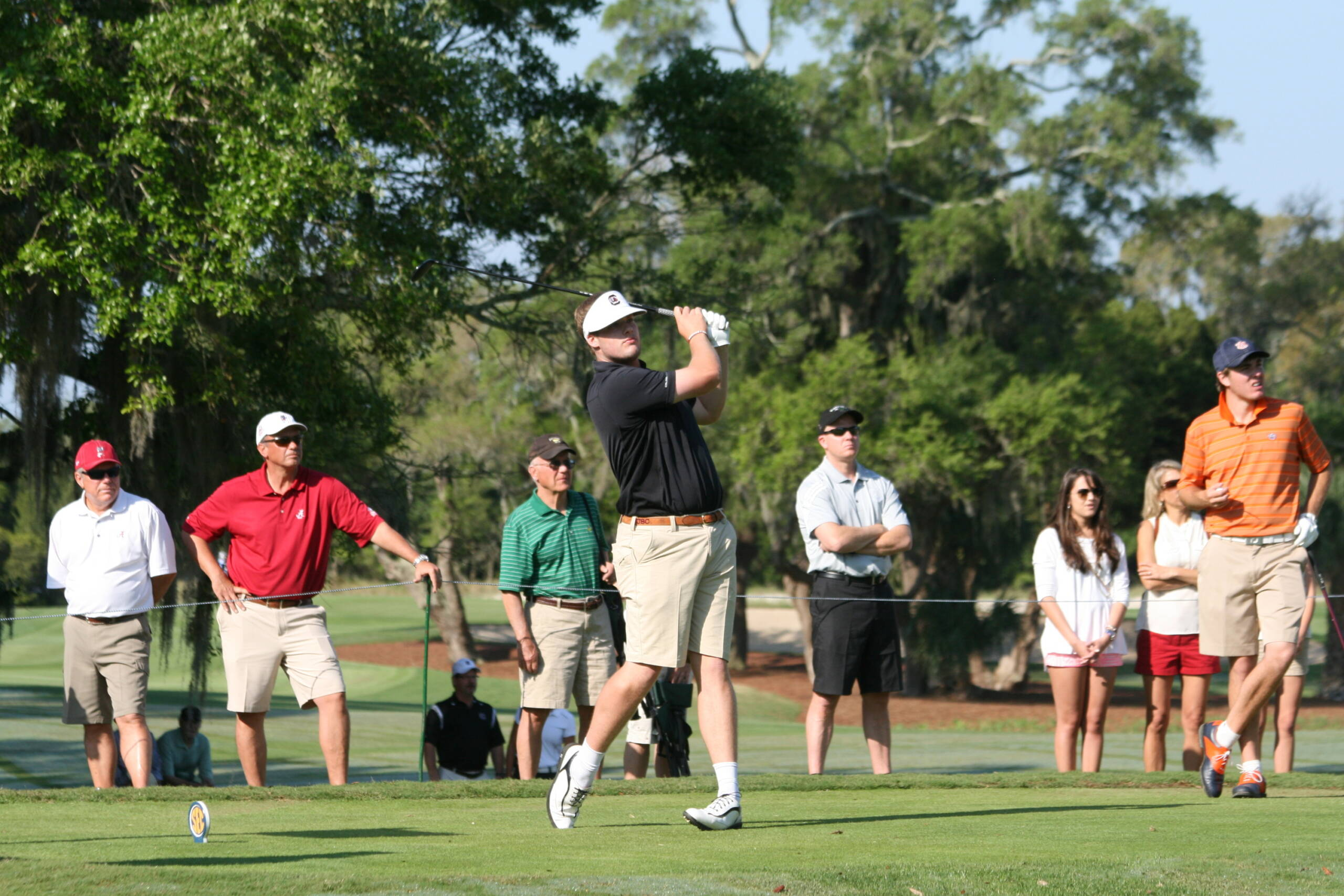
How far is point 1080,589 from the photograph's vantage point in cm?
820

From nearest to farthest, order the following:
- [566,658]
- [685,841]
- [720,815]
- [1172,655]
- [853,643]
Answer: [685,841]
[720,815]
[853,643]
[566,658]
[1172,655]

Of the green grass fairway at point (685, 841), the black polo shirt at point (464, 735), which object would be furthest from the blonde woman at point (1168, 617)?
the black polo shirt at point (464, 735)

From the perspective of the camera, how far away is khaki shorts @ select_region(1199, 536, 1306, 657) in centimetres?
635

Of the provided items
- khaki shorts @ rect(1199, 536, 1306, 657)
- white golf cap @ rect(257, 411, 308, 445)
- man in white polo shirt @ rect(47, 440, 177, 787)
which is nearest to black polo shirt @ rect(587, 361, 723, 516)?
white golf cap @ rect(257, 411, 308, 445)

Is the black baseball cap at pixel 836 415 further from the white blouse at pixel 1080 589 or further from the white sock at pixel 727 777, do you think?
the white sock at pixel 727 777

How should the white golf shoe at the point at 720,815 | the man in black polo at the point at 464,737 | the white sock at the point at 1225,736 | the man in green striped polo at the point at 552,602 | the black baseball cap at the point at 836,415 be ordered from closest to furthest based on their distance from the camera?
the white golf shoe at the point at 720,815 → the white sock at the point at 1225,736 → the black baseball cap at the point at 836,415 → the man in green striped polo at the point at 552,602 → the man in black polo at the point at 464,737

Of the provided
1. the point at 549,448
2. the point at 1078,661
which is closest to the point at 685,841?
the point at 549,448

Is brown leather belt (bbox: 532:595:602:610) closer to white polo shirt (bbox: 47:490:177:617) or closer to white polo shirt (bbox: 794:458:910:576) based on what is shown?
white polo shirt (bbox: 794:458:910:576)

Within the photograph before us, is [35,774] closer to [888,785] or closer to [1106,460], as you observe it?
[888,785]

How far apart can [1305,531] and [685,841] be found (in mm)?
3375

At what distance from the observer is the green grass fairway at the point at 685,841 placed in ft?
12.3

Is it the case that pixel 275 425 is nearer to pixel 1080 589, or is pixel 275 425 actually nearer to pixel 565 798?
pixel 565 798

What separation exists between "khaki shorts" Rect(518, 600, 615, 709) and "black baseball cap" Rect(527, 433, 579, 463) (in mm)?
785

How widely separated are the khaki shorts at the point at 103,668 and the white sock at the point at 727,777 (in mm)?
3525
